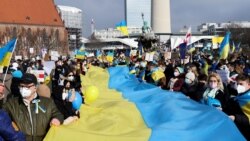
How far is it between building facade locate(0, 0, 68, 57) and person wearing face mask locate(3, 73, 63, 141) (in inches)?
3211

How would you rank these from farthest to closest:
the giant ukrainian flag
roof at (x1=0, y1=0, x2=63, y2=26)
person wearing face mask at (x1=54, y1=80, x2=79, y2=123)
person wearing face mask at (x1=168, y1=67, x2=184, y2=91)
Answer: roof at (x1=0, y1=0, x2=63, y2=26) < person wearing face mask at (x1=168, y1=67, x2=184, y2=91) < person wearing face mask at (x1=54, y1=80, x2=79, y2=123) < the giant ukrainian flag

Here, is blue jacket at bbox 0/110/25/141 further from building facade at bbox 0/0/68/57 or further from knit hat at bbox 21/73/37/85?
building facade at bbox 0/0/68/57

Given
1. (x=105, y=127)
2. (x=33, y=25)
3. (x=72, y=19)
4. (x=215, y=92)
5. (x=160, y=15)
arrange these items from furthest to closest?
(x=72, y=19) → (x=33, y=25) → (x=160, y=15) → (x=215, y=92) → (x=105, y=127)

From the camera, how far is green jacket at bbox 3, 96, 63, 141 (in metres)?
5.10

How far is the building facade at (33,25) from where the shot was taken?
90.4m

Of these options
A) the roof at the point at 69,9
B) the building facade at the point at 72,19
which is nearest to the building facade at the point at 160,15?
the building facade at the point at 72,19

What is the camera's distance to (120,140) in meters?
5.05

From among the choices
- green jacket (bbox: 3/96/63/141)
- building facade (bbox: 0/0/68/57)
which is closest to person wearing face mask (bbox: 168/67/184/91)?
green jacket (bbox: 3/96/63/141)

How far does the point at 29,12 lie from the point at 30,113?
96.9m

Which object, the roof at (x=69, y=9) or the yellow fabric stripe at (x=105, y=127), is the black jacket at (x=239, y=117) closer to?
the yellow fabric stripe at (x=105, y=127)

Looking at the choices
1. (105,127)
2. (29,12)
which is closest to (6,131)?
(105,127)

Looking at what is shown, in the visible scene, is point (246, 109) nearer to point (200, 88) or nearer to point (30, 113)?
point (200, 88)

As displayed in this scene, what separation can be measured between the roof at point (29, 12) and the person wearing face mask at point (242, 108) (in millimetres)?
90335

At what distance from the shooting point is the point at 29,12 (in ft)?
327
